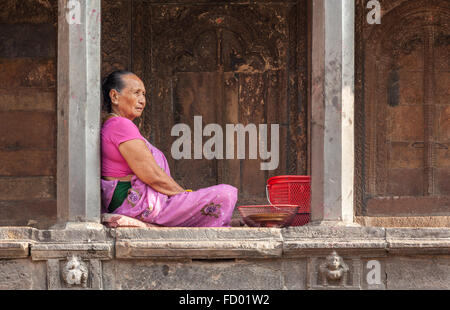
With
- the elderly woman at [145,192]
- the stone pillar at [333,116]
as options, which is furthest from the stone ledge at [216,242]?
the elderly woman at [145,192]

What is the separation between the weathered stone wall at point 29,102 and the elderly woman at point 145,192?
313 centimetres

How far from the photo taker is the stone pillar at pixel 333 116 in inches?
322

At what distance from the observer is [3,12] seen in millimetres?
11680

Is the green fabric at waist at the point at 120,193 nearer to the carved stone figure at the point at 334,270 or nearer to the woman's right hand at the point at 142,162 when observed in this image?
the woman's right hand at the point at 142,162

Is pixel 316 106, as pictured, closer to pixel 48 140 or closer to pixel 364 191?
pixel 364 191

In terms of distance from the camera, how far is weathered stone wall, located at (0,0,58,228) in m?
11.5

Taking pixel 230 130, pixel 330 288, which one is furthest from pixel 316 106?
pixel 230 130

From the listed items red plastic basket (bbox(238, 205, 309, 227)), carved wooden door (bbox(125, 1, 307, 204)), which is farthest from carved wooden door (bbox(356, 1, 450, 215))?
red plastic basket (bbox(238, 205, 309, 227))

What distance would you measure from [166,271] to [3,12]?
490 centimetres

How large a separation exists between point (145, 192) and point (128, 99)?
0.82 metres

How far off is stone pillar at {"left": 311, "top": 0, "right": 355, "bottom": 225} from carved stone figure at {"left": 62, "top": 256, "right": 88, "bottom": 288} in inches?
71.1

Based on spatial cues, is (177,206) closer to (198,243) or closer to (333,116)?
(198,243)

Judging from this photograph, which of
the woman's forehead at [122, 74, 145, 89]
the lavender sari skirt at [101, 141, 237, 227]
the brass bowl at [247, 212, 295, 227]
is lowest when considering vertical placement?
the brass bowl at [247, 212, 295, 227]

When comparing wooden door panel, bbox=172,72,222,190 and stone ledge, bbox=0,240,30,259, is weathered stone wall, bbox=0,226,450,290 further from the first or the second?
wooden door panel, bbox=172,72,222,190
